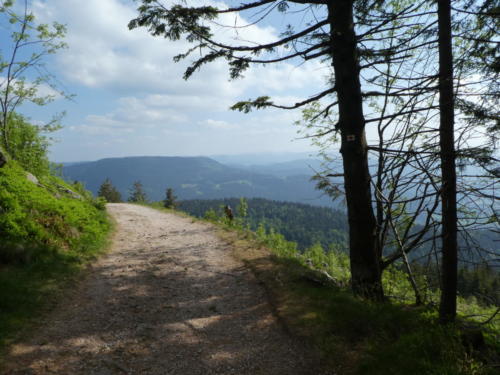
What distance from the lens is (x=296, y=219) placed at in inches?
5974

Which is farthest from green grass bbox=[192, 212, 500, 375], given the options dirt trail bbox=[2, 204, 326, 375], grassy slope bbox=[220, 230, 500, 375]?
dirt trail bbox=[2, 204, 326, 375]

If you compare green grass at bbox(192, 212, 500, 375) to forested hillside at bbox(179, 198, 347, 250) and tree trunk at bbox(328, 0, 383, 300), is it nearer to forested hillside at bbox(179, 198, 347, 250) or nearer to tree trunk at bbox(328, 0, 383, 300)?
tree trunk at bbox(328, 0, 383, 300)

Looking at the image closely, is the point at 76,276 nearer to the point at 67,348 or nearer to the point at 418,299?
the point at 67,348

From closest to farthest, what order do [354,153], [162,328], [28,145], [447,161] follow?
[447,161] → [162,328] → [354,153] → [28,145]

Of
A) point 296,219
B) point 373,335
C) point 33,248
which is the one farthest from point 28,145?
point 296,219

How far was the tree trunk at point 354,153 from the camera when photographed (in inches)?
187

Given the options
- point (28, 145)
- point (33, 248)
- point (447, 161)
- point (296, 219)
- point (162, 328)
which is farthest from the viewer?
point (296, 219)

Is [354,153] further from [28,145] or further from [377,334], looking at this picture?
[28,145]

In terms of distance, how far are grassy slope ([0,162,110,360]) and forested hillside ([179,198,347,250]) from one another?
352 ft

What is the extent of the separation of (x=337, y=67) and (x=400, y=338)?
436 centimetres

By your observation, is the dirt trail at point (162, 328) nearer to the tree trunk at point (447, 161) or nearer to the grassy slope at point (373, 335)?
the grassy slope at point (373, 335)

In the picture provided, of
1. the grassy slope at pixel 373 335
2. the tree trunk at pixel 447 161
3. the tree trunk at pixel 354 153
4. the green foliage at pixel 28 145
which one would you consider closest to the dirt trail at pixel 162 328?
the grassy slope at pixel 373 335

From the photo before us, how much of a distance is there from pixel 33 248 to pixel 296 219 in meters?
A: 150

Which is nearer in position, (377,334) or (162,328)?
(377,334)
